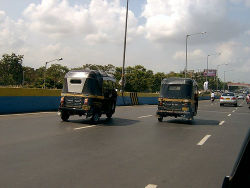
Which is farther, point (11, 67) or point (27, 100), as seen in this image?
point (11, 67)

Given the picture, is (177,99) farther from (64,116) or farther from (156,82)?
(156,82)

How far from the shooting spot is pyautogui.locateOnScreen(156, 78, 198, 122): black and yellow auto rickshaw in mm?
14391

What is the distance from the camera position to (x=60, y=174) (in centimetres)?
513

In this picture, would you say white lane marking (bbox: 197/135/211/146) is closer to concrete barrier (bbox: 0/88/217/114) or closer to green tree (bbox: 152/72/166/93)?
concrete barrier (bbox: 0/88/217/114)

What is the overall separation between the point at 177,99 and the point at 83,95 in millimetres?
4724

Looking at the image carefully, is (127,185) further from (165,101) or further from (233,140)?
(165,101)

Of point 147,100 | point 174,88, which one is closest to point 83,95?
point 174,88

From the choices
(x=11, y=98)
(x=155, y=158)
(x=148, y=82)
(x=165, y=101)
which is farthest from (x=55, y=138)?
(x=148, y=82)

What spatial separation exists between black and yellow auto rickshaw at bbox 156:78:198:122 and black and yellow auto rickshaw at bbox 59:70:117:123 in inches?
123

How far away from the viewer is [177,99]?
14.6 m

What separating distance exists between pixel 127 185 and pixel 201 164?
2.28m

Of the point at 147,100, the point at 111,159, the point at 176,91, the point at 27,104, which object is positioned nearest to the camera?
the point at 111,159

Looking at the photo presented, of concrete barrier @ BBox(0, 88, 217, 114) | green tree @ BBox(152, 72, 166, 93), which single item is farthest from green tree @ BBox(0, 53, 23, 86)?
concrete barrier @ BBox(0, 88, 217, 114)

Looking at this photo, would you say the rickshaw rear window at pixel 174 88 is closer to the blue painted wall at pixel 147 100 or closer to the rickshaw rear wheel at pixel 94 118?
the rickshaw rear wheel at pixel 94 118
